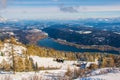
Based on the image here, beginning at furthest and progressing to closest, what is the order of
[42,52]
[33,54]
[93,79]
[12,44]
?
[42,52]
[33,54]
[12,44]
[93,79]

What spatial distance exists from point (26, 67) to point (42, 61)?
5464cm

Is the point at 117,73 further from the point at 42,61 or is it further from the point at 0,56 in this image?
the point at 42,61

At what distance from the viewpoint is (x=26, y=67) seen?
10856cm

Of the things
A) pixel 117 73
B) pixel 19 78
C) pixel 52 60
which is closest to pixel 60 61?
pixel 52 60

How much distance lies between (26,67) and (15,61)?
67.1 feet

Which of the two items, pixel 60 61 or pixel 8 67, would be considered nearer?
pixel 8 67

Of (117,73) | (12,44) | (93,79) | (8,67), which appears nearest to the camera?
(93,79)

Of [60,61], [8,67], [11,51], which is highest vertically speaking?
[11,51]

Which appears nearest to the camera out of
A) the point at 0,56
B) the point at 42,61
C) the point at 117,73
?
the point at 117,73

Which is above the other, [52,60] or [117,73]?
[117,73]

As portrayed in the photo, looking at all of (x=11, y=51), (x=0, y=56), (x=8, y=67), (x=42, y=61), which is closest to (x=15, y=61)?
(x=11, y=51)

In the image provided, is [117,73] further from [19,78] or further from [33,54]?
[33,54]

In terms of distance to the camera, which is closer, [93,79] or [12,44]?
[93,79]

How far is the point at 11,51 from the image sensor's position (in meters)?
87.3
